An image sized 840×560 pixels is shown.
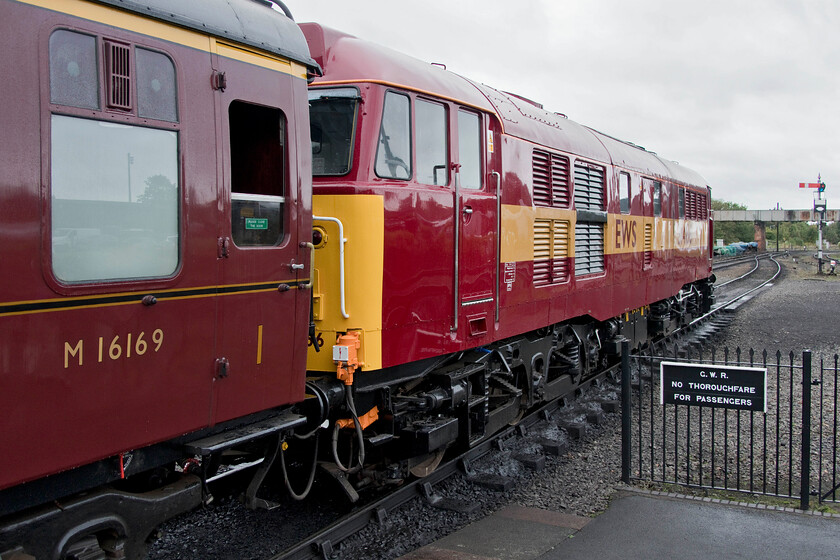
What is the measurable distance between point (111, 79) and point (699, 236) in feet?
50.9

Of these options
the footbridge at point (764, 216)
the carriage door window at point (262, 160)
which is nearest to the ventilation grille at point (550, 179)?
the carriage door window at point (262, 160)

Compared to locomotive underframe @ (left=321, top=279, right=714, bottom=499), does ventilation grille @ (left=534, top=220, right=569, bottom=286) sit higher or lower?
higher

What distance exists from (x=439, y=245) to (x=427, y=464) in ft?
6.98

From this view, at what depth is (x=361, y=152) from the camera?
5145 millimetres

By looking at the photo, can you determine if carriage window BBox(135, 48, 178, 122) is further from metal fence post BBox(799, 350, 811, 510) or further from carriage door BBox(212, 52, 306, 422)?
metal fence post BBox(799, 350, 811, 510)

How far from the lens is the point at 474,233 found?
620 centimetres

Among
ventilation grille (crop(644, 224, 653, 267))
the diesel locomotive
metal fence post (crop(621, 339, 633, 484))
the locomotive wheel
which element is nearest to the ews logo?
ventilation grille (crop(644, 224, 653, 267))

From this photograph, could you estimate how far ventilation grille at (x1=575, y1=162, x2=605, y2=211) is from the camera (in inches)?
348

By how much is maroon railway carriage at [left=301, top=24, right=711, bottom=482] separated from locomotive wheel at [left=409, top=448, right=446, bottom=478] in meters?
0.04

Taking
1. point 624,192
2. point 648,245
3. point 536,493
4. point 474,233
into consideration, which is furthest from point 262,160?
point 648,245

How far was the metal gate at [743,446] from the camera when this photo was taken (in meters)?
6.19

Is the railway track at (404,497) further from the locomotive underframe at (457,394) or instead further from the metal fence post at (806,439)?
the metal fence post at (806,439)

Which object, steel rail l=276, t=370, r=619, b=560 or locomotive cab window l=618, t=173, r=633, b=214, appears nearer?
steel rail l=276, t=370, r=619, b=560

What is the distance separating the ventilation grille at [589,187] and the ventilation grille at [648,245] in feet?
7.93
